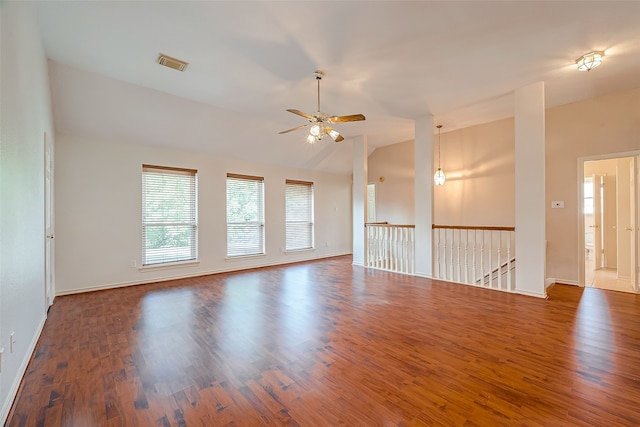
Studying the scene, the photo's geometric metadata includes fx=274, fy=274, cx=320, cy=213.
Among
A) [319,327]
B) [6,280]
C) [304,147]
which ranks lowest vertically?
[319,327]

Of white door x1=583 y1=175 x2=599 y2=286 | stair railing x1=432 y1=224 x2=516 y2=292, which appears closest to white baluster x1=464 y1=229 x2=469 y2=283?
stair railing x1=432 y1=224 x2=516 y2=292

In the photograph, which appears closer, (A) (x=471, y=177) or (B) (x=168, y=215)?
(B) (x=168, y=215)

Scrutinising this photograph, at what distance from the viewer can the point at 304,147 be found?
22.0 ft

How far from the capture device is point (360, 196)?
20.8ft

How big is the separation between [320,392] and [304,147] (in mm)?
5585

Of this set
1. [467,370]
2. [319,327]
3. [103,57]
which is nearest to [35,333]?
[319,327]

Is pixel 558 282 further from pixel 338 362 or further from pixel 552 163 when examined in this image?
pixel 338 362

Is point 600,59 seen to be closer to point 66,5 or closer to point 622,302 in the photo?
point 622,302

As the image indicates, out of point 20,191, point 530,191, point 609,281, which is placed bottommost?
point 609,281

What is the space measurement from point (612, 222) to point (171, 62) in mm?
8573

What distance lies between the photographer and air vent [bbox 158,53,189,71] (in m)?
3.16

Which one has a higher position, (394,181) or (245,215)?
(394,181)

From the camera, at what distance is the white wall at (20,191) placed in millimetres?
1735

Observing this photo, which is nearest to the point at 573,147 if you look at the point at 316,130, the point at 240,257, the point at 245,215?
the point at 316,130
